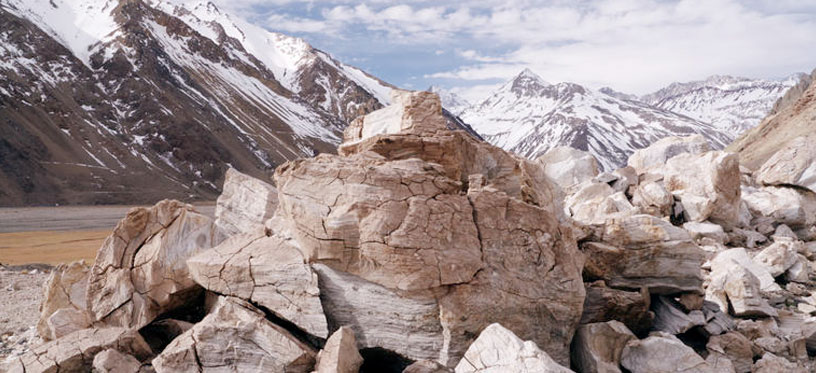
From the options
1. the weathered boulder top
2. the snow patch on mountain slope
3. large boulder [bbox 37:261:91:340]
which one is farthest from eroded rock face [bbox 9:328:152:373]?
the snow patch on mountain slope

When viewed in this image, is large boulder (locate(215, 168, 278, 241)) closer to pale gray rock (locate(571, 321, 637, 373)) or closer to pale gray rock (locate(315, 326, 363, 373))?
pale gray rock (locate(315, 326, 363, 373))

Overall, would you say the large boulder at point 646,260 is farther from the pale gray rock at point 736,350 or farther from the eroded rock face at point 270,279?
the eroded rock face at point 270,279

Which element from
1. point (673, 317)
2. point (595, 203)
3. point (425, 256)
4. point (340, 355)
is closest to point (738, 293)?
point (673, 317)

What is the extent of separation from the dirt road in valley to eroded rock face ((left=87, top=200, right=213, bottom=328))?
28750 millimetres

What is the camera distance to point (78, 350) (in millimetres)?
7902

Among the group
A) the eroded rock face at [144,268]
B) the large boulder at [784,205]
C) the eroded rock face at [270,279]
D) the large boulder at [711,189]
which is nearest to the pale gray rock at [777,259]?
the large boulder at [711,189]

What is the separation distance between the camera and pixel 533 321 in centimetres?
816

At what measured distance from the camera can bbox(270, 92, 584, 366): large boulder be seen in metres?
7.68

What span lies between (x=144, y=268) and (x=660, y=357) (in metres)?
8.56

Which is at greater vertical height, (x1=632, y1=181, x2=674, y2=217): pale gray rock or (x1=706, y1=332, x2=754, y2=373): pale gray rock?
(x1=632, y1=181, x2=674, y2=217): pale gray rock

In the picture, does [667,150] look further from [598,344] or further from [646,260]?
[598,344]

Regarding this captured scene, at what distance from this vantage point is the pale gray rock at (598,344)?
8133 millimetres

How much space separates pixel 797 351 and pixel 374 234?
799 centimetres

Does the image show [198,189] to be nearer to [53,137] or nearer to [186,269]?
[53,137]
